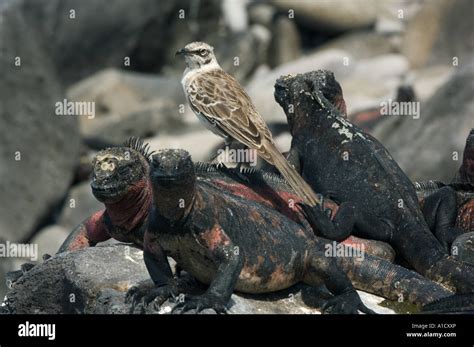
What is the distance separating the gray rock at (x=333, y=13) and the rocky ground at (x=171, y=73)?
4 cm

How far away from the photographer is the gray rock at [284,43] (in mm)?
40844

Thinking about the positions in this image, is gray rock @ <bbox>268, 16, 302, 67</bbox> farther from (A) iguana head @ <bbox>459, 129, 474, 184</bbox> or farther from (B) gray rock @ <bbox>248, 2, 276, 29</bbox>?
(A) iguana head @ <bbox>459, 129, 474, 184</bbox>

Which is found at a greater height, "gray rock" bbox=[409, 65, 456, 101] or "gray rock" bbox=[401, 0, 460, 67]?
"gray rock" bbox=[401, 0, 460, 67]

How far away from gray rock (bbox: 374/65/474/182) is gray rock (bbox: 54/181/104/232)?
588cm

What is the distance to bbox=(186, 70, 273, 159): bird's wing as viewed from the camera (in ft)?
43.0

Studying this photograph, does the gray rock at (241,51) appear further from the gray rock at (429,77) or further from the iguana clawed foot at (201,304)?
the iguana clawed foot at (201,304)

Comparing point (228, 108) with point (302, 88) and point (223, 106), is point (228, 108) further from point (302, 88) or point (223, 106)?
point (302, 88)

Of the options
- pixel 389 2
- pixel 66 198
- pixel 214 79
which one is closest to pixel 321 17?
pixel 389 2

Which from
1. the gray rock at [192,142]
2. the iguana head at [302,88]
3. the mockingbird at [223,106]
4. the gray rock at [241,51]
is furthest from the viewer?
the gray rock at [241,51]

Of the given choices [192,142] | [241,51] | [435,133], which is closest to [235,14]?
[241,51]

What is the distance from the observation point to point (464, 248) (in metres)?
11.8

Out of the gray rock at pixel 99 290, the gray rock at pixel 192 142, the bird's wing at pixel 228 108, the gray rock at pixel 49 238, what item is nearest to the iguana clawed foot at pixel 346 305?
the gray rock at pixel 99 290

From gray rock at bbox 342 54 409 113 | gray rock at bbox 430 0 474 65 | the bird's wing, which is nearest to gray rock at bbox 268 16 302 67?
gray rock at bbox 342 54 409 113

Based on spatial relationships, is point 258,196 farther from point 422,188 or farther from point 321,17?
point 321,17
